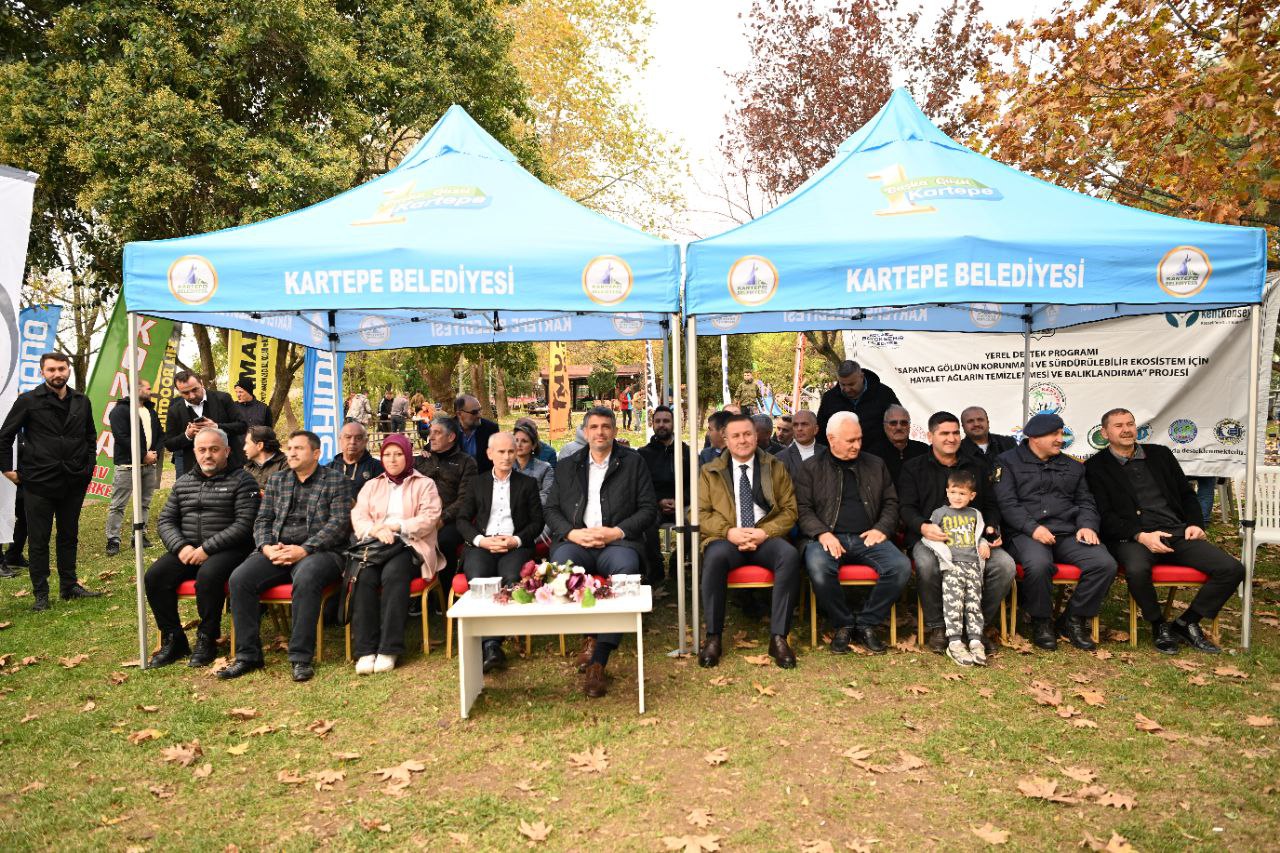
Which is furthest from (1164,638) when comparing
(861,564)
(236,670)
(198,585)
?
(198,585)

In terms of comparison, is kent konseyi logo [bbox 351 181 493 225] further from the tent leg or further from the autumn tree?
the autumn tree

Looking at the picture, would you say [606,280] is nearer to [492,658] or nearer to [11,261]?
[492,658]

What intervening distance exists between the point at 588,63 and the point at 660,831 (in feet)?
70.0

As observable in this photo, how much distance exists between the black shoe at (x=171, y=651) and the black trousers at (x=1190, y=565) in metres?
6.23

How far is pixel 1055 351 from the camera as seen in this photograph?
9781mm

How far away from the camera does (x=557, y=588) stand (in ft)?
14.0

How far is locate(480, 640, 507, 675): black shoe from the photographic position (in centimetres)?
492

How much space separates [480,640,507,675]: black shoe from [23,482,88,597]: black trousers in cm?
390

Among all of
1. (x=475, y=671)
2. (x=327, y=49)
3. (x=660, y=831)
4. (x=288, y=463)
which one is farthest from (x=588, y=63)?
(x=660, y=831)

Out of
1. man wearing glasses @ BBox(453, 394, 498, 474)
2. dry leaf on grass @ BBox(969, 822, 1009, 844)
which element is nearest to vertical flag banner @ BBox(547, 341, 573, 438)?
man wearing glasses @ BBox(453, 394, 498, 474)

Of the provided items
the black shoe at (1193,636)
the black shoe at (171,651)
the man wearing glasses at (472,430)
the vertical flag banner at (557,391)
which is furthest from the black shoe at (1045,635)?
the vertical flag banner at (557,391)

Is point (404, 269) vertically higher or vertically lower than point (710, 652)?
higher

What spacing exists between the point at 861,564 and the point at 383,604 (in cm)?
313

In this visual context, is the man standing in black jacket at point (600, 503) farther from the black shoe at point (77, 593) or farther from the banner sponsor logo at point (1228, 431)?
the banner sponsor logo at point (1228, 431)
